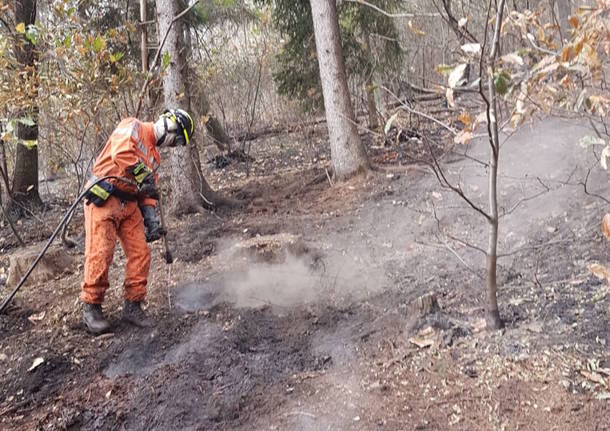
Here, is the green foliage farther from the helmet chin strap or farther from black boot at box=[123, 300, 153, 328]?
black boot at box=[123, 300, 153, 328]

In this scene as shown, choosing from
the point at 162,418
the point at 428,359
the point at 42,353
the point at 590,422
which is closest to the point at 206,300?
the point at 42,353

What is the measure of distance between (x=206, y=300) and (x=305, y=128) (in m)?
6.87

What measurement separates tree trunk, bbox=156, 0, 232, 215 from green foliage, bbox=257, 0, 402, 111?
2.83m

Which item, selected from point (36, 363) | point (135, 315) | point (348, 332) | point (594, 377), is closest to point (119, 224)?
point (135, 315)

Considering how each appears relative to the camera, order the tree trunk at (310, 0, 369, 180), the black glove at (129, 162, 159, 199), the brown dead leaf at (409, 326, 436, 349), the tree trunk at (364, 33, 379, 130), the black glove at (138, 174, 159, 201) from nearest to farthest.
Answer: the brown dead leaf at (409, 326, 436, 349), the black glove at (129, 162, 159, 199), the black glove at (138, 174, 159, 201), the tree trunk at (310, 0, 369, 180), the tree trunk at (364, 33, 379, 130)

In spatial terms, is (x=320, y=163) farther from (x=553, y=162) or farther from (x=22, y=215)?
(x=22, y=215)

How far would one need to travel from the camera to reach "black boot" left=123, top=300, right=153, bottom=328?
496 centimetres

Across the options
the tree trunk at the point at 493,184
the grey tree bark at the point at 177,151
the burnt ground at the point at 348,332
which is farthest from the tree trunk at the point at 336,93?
the tree trunk at the point at 493,184

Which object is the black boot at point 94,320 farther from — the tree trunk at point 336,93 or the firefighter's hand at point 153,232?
the tree trunk at point 336,93

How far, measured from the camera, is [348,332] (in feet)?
14.3

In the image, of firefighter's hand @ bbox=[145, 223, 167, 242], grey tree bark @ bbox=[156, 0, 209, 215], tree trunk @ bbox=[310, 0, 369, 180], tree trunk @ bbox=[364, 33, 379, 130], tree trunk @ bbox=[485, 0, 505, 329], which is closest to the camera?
tree trunk @ bbox=[485, 0, 505, 329]

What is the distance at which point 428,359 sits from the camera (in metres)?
3.64

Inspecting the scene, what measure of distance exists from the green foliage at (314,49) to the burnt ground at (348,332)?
419 centimetres

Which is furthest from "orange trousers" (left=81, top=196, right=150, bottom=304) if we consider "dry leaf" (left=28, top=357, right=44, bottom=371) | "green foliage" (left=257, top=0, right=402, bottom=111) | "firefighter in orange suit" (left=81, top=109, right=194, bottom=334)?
"green foliage" (left=257, top=0, right=402, bottom=111)
